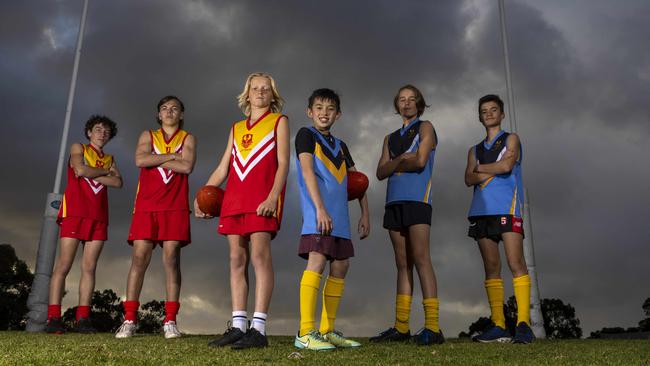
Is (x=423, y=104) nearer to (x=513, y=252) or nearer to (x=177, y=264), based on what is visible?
(x=513, y=252)

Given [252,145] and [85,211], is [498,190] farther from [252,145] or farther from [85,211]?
[85,211]

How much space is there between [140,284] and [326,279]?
2.63 meters

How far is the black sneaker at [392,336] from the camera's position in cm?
608

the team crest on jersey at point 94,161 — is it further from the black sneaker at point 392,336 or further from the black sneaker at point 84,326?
the black sneaker at point 392,336

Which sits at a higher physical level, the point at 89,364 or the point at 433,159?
the point at 433,159

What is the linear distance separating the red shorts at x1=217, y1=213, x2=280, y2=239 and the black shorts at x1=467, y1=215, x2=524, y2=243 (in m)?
2.76

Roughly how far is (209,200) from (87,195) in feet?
12.4

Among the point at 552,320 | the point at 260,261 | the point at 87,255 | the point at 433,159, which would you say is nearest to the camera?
the point at 260,261

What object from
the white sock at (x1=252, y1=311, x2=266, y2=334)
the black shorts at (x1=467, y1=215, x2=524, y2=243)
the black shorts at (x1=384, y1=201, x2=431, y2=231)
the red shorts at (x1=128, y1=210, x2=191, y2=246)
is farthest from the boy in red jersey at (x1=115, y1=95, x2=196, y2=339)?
the black shorts at (x1=467, y1=215, x2=524, y2=243)

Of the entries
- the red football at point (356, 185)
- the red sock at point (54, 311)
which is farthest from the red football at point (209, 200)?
the red sock at point (54, 311)

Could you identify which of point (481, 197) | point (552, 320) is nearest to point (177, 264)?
point (481, 197)

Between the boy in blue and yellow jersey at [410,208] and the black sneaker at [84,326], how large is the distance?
3.75 m

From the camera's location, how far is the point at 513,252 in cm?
669

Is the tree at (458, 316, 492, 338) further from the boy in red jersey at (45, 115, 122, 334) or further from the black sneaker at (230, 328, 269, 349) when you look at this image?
the boy in red jersey at (45, 115, 122, 334)
